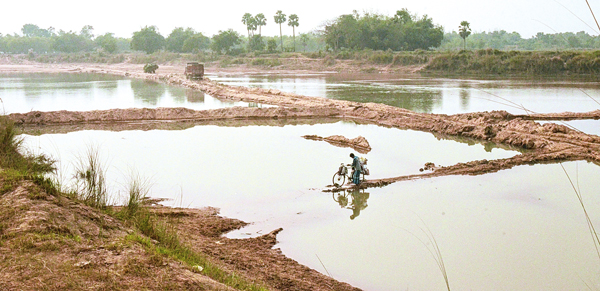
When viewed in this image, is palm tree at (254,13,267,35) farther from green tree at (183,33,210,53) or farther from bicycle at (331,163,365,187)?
bicycle at (331,163,365,187)

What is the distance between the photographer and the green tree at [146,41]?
101m

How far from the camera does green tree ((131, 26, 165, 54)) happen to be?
101m

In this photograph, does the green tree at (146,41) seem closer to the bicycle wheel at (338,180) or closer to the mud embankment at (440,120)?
the mud embankment at (440,120)

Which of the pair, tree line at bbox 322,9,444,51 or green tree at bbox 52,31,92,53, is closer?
tree line at bbox 322,9,444,51

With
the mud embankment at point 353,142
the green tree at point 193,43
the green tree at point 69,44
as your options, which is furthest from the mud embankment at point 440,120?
the green tree at point 69,44

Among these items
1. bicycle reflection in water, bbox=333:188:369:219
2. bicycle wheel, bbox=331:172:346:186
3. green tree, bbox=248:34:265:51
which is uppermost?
green tree, bbox=248:34:265:51

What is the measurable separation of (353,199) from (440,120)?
9900 millimetres

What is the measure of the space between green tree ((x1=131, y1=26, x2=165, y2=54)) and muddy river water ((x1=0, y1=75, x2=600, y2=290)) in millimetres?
86658

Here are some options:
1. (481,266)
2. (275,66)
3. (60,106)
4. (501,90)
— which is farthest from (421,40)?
(481,266)

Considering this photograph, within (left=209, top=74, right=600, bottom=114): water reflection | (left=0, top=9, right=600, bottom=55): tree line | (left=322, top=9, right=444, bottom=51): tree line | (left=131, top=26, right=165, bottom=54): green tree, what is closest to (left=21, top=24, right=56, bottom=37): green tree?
(left=0, top=9, right=600, bottom=55): tree line

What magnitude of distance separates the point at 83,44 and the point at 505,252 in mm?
123537

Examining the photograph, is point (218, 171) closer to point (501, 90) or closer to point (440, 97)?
point (440, 97)

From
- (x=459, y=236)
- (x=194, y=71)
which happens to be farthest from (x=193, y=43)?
(x=459, y=236)

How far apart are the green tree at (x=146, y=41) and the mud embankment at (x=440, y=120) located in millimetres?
79317
